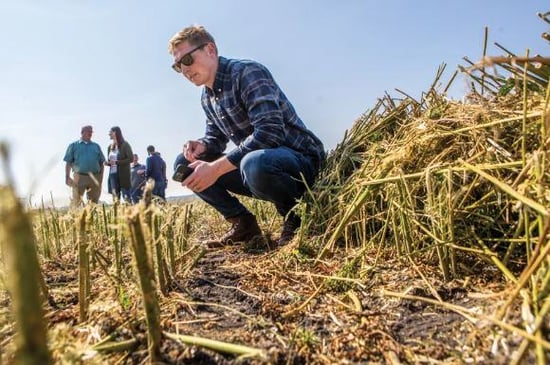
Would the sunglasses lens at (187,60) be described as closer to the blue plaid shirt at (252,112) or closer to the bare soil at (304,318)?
the blue plaid shirt at (252,112)

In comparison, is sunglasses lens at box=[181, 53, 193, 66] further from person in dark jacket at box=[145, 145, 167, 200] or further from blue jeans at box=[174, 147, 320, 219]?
person in dark jacket at box=[145, 145, 167, 200]

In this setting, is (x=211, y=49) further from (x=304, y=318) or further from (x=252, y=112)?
(x=304, y=318)

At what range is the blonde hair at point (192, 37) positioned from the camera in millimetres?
2410

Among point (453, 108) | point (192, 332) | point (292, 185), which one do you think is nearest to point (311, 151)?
point (292, 185)

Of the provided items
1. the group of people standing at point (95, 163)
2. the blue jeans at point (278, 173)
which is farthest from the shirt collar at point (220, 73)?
the group of people standing at point (95, 163)

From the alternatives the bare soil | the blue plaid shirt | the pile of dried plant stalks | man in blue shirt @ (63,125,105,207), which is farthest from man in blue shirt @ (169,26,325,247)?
man in blue shirt @ (63,125,105,207)

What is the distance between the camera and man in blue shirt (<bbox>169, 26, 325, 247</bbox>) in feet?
7.22

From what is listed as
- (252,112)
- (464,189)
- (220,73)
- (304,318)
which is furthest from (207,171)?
(464,189)

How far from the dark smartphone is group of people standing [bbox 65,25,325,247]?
43mm

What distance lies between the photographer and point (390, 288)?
4.05ft

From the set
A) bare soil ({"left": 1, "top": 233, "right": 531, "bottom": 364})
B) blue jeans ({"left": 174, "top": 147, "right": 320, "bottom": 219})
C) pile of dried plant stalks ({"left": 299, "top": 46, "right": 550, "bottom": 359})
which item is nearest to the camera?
bare soil ({"left": 1, "top": 233, "right": 531, "bottom": 364})

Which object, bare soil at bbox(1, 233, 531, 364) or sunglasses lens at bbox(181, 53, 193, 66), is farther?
sunglasses lens at bbox(181, 53, 193, 66)

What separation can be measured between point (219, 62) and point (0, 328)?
1.84 metres

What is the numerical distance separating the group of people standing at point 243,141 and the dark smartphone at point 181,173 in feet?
0.14
